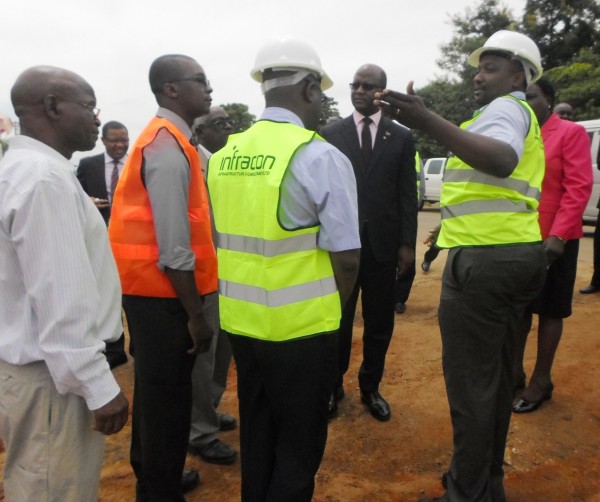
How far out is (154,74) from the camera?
2459mm

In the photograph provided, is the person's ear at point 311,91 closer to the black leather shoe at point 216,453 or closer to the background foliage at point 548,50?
the black leather shoe at point 216,453

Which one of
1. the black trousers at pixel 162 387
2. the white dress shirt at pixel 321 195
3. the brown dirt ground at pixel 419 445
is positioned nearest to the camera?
the white dress shirt at pixel 321 195

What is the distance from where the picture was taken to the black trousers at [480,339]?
2248mm

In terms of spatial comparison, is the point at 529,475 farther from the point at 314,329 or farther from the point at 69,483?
the point at 69,483

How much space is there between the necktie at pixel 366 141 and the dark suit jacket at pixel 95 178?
2.58 m

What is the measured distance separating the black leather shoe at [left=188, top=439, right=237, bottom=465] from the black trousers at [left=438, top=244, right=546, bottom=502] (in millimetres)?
1226

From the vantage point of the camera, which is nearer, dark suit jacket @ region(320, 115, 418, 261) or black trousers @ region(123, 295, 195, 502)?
black trousers @ region(123, 295, 195, 502)

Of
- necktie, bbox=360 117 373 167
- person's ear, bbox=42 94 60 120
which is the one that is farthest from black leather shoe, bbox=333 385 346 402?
person's ear, bbox=42 94 60 120

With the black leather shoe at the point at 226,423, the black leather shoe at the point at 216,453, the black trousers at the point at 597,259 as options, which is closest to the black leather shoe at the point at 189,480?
the black leather shoe at the point at 216,453

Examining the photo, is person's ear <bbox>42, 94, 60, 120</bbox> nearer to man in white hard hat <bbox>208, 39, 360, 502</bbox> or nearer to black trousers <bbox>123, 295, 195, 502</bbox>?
man in white hard hat <bbox>208, 39, 360, 502</bbox>

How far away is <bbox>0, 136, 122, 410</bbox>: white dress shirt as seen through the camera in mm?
1471

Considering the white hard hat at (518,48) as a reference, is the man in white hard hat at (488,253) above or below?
below

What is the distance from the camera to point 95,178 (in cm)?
489

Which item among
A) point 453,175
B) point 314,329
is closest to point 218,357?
point 314,329
